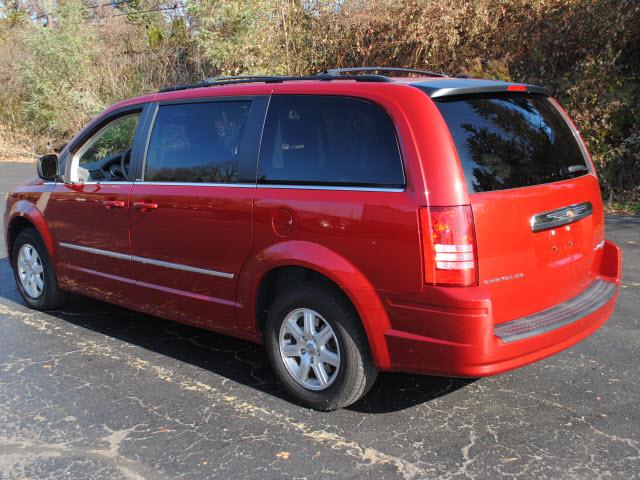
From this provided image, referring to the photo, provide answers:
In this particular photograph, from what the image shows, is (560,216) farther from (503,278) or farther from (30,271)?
(30,271)

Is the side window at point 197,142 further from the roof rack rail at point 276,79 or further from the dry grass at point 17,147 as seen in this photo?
the dry grass at point 17,147

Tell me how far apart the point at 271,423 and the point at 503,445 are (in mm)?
1239

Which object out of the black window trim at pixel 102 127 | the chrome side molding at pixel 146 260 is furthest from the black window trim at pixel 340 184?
Result: the black window trim at pixel 102 127

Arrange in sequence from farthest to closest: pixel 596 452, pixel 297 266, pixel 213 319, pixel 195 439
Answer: pixel 213 319 → pixel 297 266 → pixel 195 439 → pixel 596 452

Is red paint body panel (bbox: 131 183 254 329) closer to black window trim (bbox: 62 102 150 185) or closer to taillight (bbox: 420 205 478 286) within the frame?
black window trim (bbox: 62 102 150 185)

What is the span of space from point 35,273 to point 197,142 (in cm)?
248

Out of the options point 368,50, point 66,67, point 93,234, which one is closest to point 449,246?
point 93,234

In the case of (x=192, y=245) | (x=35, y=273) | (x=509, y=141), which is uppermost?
(x=509, y=141)

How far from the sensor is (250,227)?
12.4 feet

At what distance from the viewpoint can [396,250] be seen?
315cm

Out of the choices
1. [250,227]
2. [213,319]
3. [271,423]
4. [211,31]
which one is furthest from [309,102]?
[211,31]

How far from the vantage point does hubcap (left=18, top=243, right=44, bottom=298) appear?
224 inches

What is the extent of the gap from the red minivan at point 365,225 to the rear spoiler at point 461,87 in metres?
0.01

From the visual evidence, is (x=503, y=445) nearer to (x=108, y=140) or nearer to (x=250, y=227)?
(x=250, y=227)
